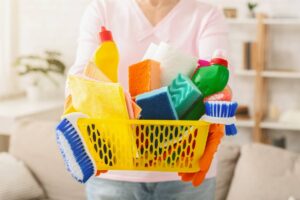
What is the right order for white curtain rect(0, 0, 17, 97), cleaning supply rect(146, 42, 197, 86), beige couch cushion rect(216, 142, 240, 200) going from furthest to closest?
white curtain rect(0, 0, 17, 97) → beige couch cushion rect(216, 142, 240, 200) → cleaning supply rect(146, 42, 197, 86)

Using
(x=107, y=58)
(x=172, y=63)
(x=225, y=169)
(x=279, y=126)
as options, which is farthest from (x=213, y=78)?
(x=279, y=126)

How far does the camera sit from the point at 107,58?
1.00 meters

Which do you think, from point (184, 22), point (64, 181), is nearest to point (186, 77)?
point (184, 22)

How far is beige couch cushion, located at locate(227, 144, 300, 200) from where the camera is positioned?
210 cm

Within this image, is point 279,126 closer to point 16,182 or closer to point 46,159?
point 46,159

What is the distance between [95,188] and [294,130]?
2.70m

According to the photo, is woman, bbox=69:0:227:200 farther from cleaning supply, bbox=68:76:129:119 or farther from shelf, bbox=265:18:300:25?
shelf, bbox=265:18:300:25

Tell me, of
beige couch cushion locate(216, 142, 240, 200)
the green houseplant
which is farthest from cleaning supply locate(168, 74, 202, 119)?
the green houseplant

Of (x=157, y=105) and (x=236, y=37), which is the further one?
(x=236, y=37)

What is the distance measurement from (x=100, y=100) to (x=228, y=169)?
1549mm

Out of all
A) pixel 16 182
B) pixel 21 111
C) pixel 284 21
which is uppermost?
pixel 284 21

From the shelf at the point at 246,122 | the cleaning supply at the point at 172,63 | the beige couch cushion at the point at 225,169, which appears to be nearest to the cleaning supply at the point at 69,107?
the cleaning supply at the point at 172,63

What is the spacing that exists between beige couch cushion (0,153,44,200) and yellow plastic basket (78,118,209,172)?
62.7 inches

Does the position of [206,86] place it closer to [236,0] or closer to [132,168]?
[132,168]
